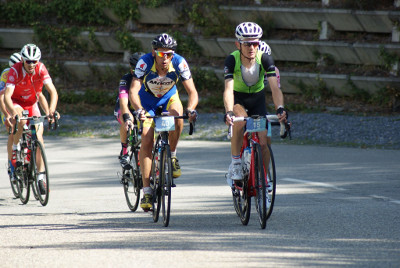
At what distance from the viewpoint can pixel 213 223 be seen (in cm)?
871

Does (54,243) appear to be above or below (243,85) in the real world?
below

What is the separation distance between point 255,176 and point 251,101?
1.12 m

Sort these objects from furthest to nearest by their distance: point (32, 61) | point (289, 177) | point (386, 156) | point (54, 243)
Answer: point (386, 156) < point (289, 177) < point (32, 61) < point (54, 243)

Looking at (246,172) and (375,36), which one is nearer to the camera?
(246,172)

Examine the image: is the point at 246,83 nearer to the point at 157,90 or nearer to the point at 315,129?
the point at 157,90

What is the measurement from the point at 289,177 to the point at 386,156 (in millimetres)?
2886

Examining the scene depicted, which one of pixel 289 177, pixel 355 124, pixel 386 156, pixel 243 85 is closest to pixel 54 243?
pixel 243 85

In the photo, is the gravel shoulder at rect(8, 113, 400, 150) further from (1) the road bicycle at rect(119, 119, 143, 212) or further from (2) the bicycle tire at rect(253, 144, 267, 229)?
(2) the bicycle tire at rect(253, 144, 267, 229)

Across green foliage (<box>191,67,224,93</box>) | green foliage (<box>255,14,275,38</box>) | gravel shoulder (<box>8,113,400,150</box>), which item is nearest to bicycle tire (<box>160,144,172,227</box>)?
gravel shoulder (<box>8,113,400,150</box>)

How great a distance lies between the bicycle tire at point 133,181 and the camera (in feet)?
32.1

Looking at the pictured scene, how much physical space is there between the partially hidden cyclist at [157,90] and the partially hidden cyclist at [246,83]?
46cm

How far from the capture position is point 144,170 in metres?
9.00

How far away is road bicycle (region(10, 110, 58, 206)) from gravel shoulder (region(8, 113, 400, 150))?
749cm

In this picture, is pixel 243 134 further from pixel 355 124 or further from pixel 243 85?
pixel 355 124
